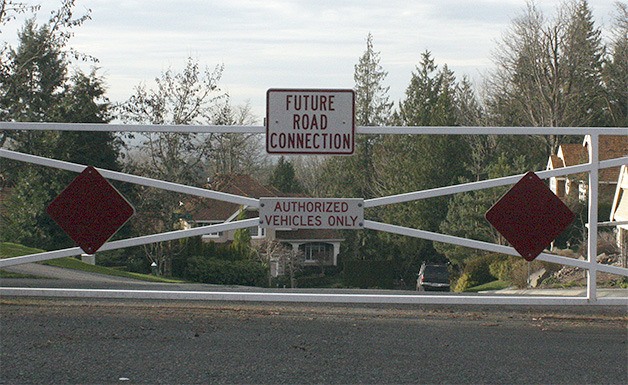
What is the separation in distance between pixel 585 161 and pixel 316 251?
20363 mm

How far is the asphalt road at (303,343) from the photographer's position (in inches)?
211

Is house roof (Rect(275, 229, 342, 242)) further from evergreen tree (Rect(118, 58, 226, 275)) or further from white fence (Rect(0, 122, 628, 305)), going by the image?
white fence (Rect(0, 122, 628, 305))

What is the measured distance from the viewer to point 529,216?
25.2 ft

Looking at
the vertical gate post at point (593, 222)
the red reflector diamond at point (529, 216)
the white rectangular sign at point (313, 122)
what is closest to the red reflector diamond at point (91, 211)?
the white rectangular sign at point (313, 122)

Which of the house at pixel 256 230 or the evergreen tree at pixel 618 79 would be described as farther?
the evergreen tree at pixel 618 79

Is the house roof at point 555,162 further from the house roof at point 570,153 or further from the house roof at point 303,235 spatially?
the house roof at point 303,235

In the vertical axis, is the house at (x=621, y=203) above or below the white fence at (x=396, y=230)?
above

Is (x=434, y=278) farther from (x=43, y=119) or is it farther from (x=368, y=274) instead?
(x=43, y=119)

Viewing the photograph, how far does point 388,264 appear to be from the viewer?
43.7 meters

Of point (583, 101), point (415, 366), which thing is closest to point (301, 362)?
point (415, 366)

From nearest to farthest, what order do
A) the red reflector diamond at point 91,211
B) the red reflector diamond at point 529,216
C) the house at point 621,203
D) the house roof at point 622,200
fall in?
the red reflector diamond at point 529,216
the red reflector diamond at point 91,211
the house at point 621,203
the house roof at point 622,200

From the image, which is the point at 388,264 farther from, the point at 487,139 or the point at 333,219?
the point at 333,219

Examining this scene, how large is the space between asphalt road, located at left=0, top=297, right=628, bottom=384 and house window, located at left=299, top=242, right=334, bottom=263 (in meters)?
48.2

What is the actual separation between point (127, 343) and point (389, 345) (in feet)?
5.67
